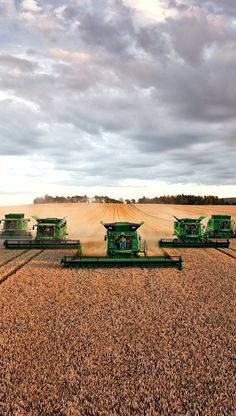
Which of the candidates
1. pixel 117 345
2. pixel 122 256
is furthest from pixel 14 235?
pixel 117 345

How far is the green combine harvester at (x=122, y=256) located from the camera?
16.9 m

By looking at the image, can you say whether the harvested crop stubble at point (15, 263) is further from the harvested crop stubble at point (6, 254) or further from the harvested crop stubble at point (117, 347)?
the harvested crop stubble at point (117, 347)

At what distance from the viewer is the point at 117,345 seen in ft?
27.7

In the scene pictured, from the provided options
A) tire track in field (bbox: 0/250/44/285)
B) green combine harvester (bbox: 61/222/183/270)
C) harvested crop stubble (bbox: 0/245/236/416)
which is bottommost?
harvested crop stubble (bbox: 0/245/236/416)

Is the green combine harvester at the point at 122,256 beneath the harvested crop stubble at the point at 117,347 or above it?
above

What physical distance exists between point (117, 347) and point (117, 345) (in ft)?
0.31

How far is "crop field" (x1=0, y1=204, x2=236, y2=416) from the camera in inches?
251

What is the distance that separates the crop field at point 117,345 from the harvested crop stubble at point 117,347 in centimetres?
2

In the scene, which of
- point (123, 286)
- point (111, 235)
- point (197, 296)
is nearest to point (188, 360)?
point (197, 296)

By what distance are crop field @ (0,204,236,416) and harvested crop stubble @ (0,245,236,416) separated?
0.02 metres

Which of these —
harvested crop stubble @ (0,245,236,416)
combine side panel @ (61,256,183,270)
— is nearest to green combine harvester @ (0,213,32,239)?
combine side panel @ (61,256,183,270)

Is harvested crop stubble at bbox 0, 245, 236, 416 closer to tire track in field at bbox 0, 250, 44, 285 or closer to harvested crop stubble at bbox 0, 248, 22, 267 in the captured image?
tire track in field at bbox 0, 250, 44, 285

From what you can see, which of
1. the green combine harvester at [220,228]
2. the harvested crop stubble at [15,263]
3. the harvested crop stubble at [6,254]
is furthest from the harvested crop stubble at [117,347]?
the green combine harvester at [220,228]

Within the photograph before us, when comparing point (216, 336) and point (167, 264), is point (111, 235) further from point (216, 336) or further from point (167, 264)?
point (216, 336)
